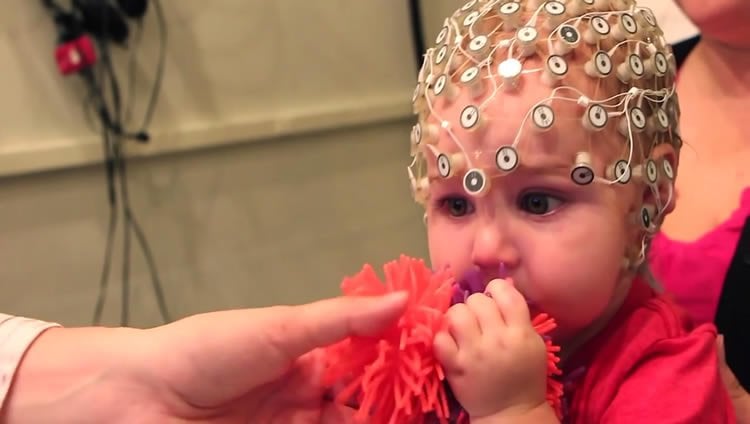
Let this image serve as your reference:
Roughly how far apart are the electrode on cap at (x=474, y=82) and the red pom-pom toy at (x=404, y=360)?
0.49 ft

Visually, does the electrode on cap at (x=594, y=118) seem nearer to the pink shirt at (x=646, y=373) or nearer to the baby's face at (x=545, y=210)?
the baby's face at (x=545, y=210)

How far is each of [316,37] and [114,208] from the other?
597 mm

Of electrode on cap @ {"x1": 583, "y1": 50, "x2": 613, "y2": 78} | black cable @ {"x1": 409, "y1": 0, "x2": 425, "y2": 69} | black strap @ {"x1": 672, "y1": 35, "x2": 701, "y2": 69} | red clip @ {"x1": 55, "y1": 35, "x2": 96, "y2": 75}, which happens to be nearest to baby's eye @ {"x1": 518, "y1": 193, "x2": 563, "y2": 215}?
electrode on cap @ {"x1": 583, "y1": 50, "x2": 613, "y2": 78}

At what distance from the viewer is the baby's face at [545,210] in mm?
609

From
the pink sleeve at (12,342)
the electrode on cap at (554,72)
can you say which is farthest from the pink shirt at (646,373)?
the pink sleeve at (12,342)

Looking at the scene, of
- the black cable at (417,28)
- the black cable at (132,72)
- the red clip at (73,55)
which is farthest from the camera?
the black cable at (417,28)

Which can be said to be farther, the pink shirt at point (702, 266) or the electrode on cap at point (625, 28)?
the pink shirt at point (702, 266)

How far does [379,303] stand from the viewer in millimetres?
538

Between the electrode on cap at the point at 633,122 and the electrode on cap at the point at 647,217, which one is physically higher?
the electrode on cap at the point at 633,122

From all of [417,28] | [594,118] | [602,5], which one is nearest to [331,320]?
[594,118]

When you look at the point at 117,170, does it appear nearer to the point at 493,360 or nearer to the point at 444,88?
the point at 444,88

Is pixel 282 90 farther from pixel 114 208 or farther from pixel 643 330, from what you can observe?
pixel 643 330

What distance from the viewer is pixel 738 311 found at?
793mm

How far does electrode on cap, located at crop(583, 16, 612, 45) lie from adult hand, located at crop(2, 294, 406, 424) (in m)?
0.27
